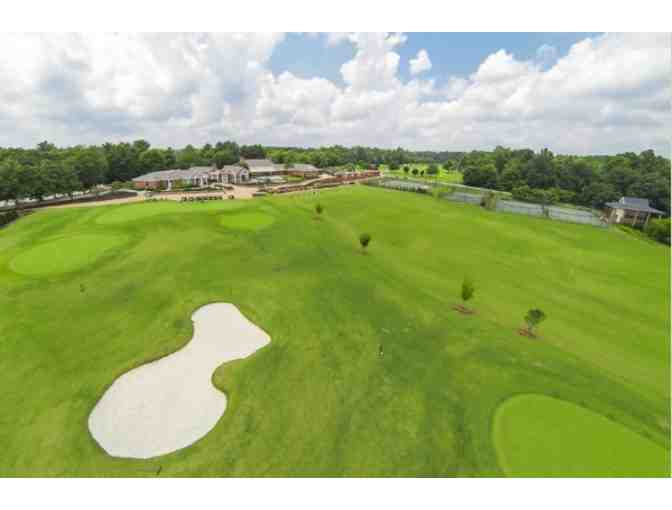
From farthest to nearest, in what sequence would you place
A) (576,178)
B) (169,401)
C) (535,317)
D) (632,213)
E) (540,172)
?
(540,172) < (576,178) < (632,213) < (535,317) < (169,401)

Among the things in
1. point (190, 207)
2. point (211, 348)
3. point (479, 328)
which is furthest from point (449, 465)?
point (190, 207)

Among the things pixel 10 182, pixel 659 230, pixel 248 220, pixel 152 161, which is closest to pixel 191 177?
pixel 152 161

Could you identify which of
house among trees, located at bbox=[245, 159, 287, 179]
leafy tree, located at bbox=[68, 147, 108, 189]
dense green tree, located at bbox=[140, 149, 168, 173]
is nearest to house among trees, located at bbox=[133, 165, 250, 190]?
house among trees, located at bbox=[245, 159, 287, 179]

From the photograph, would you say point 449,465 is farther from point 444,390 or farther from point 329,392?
point 329,392

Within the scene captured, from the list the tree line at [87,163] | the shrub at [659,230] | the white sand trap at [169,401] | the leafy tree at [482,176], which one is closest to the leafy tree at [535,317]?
the white sand trap at [169,401]

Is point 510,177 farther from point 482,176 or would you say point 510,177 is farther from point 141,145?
point 141,145

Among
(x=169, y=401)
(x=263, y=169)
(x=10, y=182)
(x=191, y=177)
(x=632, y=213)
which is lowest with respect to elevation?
(x=169, y=401)
